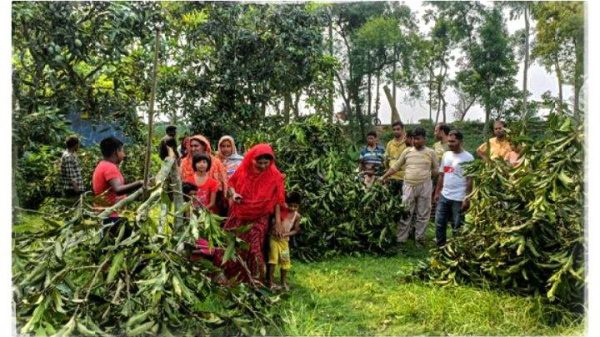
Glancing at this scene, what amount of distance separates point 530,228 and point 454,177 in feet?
5.59

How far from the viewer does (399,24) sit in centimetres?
1497

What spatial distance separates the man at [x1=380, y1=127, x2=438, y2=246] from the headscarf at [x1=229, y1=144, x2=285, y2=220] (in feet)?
7.63

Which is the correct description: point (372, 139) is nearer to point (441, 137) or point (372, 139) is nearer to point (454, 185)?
point (441, 137)

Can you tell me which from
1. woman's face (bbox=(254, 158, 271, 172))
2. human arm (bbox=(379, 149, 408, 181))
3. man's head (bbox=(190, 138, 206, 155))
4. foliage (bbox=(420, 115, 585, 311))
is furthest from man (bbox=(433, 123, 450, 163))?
man's head (bbox=(190, 138, 206, 155))

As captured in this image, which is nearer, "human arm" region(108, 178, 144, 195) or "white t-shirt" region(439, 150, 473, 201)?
"human arm" region(108, 178, 144, 195)

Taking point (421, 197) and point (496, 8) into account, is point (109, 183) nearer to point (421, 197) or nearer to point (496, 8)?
point (421, 197)

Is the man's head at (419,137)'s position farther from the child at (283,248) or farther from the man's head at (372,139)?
the child at (283,248)

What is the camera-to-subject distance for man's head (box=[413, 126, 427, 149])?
22.0 ft

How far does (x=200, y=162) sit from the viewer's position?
5.14 m

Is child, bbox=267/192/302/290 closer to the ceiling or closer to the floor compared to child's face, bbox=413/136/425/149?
closer to the floor

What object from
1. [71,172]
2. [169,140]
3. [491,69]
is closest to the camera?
[169,140]

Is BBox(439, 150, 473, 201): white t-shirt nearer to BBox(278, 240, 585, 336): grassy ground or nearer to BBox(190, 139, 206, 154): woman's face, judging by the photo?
BBox(278, 240, 585, 336): grassy ground

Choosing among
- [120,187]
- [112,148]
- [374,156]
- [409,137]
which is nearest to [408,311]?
[120,187]

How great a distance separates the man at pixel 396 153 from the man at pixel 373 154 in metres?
0.16
